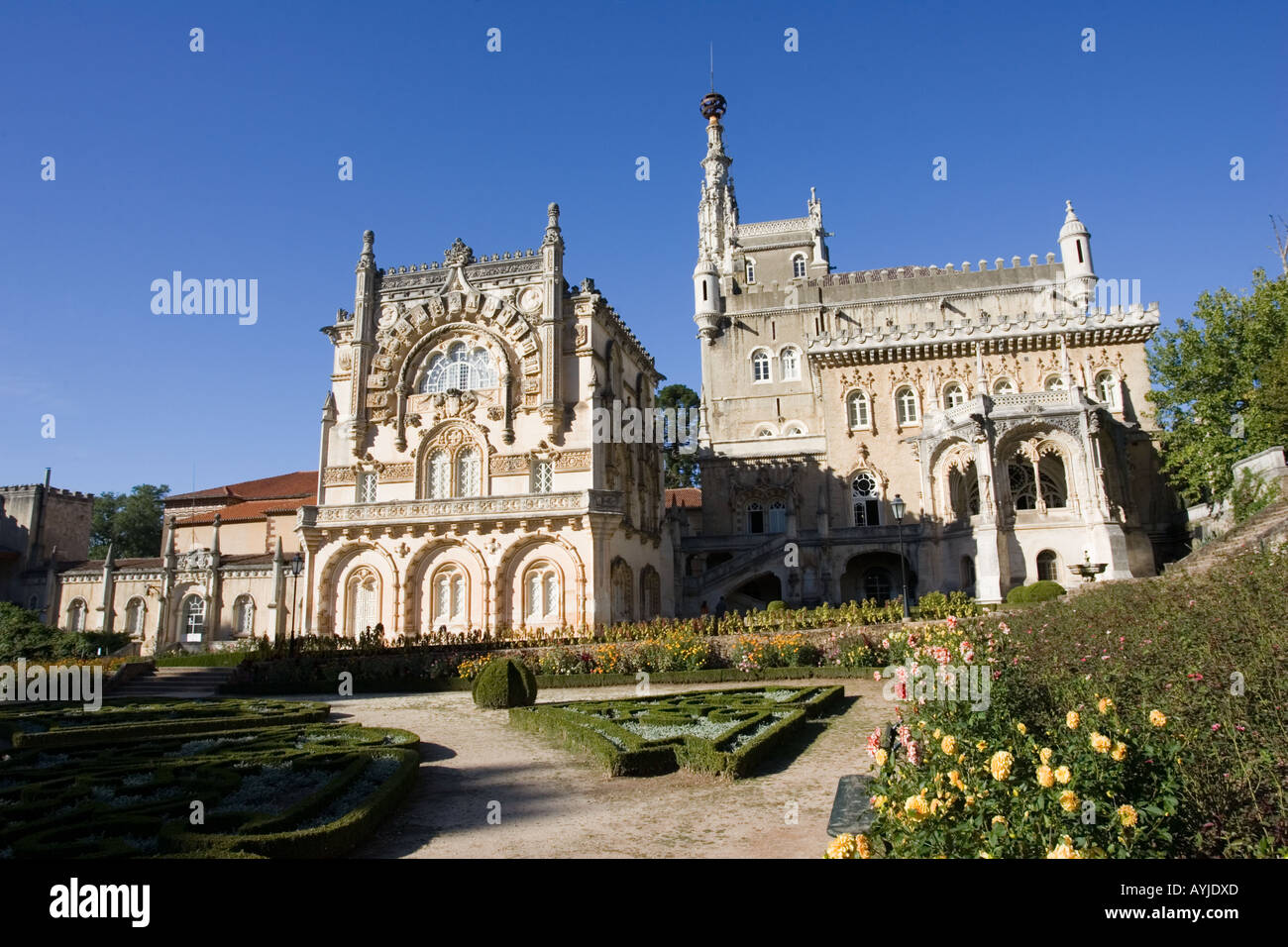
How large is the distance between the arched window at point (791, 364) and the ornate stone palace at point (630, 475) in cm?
19

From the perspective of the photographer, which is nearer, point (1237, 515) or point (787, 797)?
point (787, 797)

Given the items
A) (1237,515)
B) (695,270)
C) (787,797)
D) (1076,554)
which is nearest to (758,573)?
(1076,554)

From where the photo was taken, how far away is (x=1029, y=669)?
11000 millimetres

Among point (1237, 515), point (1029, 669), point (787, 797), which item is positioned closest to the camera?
point (787, 797)

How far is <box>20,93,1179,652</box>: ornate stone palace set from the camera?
32.2 metres

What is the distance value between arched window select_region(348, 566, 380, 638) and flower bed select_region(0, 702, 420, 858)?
19679 mm

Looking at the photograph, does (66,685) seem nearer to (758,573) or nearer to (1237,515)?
(758,573)

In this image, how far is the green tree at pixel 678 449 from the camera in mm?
65562

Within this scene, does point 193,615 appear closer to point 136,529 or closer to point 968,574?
point 136,529

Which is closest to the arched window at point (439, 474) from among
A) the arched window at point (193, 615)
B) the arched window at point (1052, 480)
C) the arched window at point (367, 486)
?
the arched window at point (367, 486)

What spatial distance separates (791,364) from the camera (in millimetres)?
49500

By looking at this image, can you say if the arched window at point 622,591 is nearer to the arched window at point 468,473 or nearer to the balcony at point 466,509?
the balcony at point 466,509
